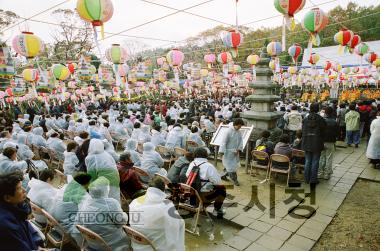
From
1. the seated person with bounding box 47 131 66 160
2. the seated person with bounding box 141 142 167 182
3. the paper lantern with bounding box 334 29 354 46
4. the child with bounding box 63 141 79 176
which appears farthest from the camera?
the paper lantern with bounding box 334 29 354 46

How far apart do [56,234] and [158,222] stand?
177 cm

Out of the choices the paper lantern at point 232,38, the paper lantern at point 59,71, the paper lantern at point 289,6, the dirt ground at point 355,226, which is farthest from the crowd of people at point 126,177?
the paper lantern at point 59,71

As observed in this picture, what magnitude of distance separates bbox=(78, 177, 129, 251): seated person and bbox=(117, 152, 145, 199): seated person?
170 centimetres

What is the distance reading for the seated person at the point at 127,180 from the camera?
509cm

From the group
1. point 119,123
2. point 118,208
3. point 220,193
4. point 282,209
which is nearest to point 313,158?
point 282,209

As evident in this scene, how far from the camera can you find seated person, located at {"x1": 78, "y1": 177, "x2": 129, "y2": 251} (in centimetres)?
324

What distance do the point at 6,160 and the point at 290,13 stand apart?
23.2 ft

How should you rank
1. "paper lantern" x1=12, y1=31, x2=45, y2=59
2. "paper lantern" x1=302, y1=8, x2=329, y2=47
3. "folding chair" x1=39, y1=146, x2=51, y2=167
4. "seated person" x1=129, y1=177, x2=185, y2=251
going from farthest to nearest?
1. "folding chair" x1=39, y1=146, x2=51, y2=167
2. "paper lantern" x1=12, y1=31, x2=45, y2=59
3. "paper lantern" x1=302, y1=8, x2=329, y2=47
4. "seated person" x1=129, y1=177, x2=185, y2=251

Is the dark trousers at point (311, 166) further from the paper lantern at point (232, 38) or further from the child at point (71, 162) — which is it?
the child at point (71, 162)

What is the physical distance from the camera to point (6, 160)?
537 cm

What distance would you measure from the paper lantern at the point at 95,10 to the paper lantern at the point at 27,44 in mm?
3204

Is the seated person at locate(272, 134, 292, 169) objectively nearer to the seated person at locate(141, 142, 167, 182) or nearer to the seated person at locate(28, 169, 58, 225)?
the seated person at locate(141, 142, 167, 182)

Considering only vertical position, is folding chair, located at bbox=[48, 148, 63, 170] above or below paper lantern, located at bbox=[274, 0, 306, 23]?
below

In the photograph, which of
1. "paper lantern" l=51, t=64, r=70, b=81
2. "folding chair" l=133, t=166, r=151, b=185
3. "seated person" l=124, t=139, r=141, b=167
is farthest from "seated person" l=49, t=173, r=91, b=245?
"paper lantern" l=51, t=64, r=70, b=81
